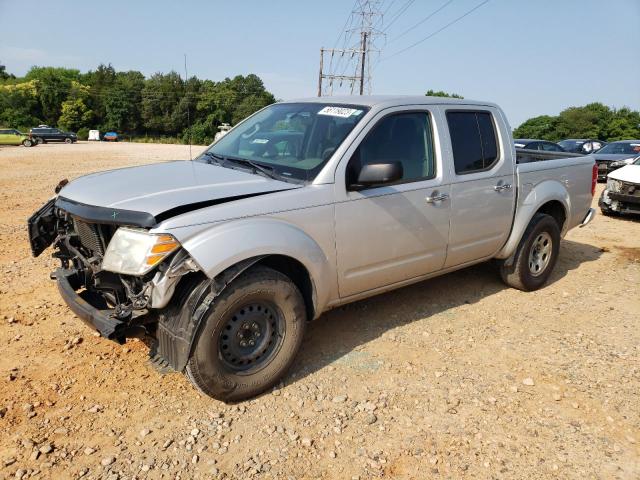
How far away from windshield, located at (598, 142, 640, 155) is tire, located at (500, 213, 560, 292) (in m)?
12.6

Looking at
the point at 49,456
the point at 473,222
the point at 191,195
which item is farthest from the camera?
the point at 473,222

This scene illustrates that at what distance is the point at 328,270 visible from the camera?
346 cm

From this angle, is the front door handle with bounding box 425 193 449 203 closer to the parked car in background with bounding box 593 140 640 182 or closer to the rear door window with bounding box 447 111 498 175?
the rear door window with bounding box 447 111 498 175

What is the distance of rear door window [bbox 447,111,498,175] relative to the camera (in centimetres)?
432

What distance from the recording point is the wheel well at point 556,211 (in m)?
5.41

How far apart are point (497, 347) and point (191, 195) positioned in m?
2.82

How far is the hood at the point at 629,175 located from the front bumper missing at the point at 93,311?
33.0ft

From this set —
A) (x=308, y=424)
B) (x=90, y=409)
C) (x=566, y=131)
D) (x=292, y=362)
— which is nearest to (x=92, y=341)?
(x=90, y=409)

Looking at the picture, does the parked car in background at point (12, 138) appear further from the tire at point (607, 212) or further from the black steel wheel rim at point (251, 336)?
the black steel wheel rim at point (251, 336)

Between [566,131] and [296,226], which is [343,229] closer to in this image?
[296,226]

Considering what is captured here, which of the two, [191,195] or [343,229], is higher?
[191,195]

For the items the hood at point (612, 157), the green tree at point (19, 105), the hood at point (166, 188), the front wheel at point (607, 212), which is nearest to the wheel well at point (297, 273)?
the hood at point (166, 188)

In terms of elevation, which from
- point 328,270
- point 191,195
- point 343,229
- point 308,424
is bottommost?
point 308,424

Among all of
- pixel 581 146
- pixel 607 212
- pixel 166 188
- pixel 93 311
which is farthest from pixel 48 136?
Result: pixel 93 311
